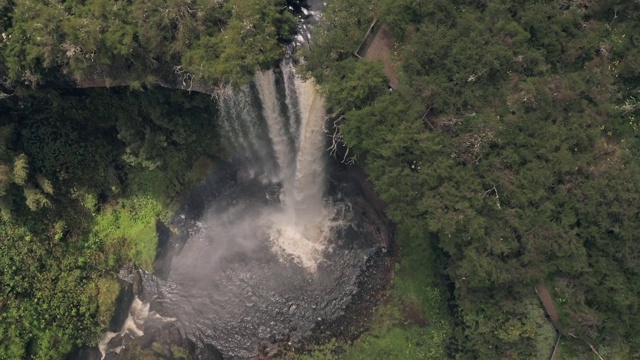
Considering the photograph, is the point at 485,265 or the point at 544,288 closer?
the point at 485,265

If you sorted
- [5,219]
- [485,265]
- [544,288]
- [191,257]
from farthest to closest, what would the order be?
[191,257] → [5,219] → [544,288] → [485,265]

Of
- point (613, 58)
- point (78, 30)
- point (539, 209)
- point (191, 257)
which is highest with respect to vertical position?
point (78, 30)

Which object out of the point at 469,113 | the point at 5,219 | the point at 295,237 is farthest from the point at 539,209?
the point at 5,219

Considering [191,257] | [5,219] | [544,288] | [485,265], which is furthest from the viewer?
[191,257]

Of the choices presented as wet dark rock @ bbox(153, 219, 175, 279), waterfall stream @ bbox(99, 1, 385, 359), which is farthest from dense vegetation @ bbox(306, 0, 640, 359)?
wet dark rock @ bbox(153, 219, 175, 279)

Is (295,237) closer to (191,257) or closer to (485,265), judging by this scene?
(191,257)

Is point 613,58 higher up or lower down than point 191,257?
higher up

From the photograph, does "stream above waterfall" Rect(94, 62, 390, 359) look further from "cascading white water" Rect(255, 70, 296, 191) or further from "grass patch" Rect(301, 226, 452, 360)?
"grass patch" Rect(301, 226, 452, 360)
